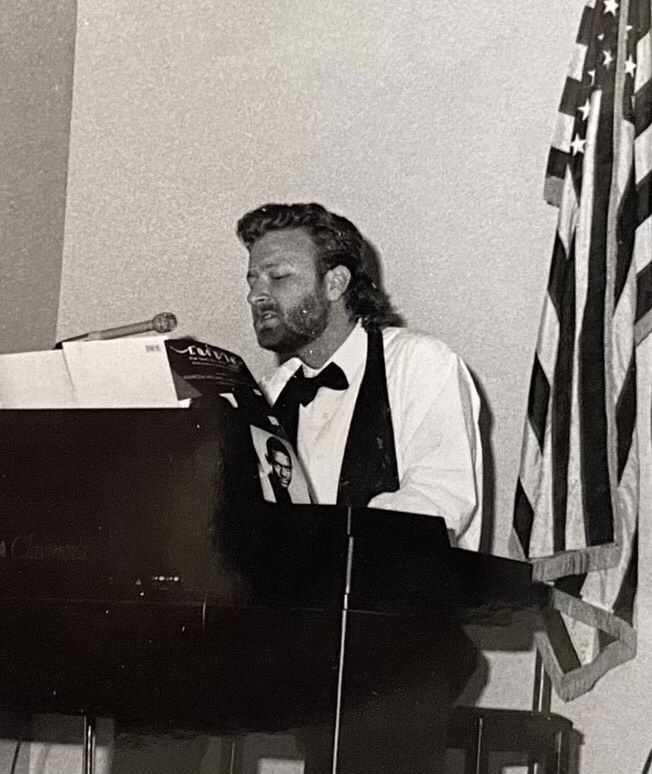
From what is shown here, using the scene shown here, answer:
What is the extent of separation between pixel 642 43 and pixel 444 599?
113 cm

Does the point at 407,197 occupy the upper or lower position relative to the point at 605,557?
upper

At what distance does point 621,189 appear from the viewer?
258 centimetres

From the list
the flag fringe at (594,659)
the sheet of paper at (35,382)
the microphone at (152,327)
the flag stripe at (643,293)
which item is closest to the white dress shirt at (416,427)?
the flag fringe at (594,659)

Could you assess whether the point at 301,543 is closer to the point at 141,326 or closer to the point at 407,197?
the point at 141,326

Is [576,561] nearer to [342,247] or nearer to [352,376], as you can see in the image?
[352,376]

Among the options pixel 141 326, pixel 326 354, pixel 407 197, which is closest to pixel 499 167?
pixel 407 197

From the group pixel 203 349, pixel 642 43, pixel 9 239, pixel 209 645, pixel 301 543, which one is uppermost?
pixel 642 43

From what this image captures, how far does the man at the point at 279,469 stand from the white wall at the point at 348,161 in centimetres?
58

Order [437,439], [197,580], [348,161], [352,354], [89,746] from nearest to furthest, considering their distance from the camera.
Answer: [197,580] → [89,746] → [437,439] → [352,354] → [348,161]

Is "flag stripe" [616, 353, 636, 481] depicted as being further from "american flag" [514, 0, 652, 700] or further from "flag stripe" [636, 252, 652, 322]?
"flag stripe" [636, 252, 652, 322]

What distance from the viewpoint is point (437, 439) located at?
2643 millimetres

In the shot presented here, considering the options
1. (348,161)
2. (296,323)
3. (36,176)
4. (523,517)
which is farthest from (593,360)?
(36,176)

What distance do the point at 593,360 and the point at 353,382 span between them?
0.43m

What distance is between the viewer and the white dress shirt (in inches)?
102
